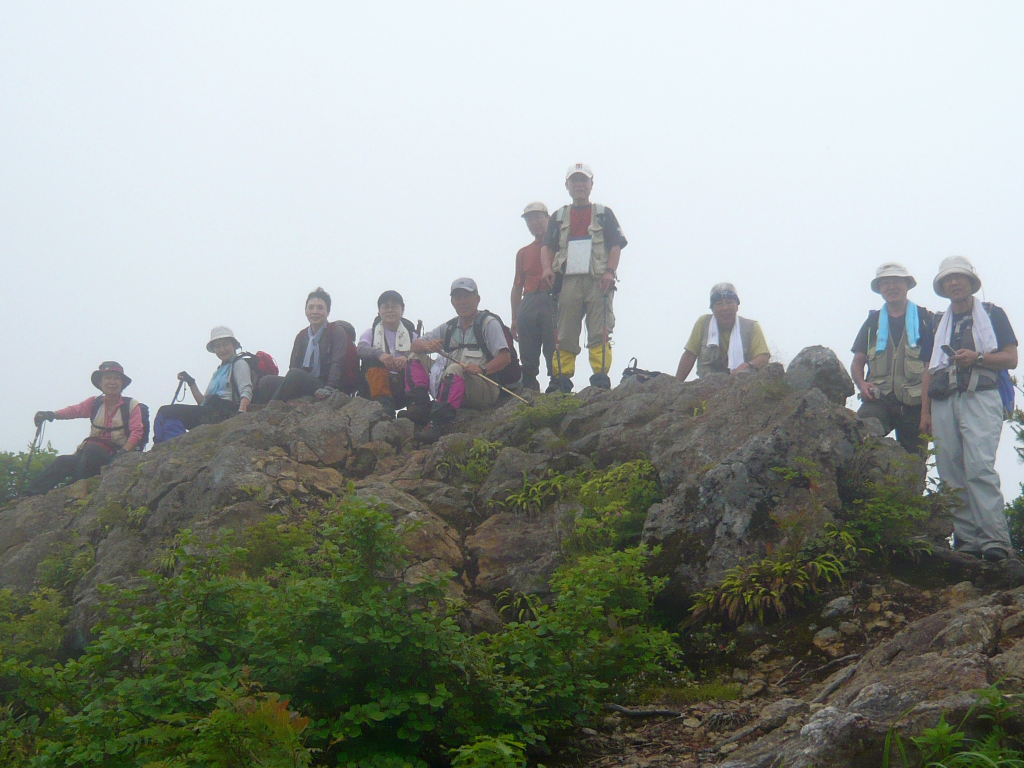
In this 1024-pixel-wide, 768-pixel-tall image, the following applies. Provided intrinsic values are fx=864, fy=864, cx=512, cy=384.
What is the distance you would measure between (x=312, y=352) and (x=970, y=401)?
29.4 ft

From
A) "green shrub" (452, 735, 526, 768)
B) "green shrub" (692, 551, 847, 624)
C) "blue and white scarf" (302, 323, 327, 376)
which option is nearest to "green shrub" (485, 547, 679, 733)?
"green shrub" (692, 551, 847, 624)

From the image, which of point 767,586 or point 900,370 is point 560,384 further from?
point 767,586

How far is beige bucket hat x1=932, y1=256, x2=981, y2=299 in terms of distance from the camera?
8.39 metres

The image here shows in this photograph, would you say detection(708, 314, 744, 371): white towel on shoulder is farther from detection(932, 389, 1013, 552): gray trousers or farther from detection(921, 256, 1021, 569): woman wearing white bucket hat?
detection(932, 389, 1013, 552): gray trousers

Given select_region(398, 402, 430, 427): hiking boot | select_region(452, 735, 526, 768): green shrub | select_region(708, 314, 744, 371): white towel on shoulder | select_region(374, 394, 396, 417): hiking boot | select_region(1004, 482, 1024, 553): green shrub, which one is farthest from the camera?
select_region(374, 394, 396, 417): hiking boot

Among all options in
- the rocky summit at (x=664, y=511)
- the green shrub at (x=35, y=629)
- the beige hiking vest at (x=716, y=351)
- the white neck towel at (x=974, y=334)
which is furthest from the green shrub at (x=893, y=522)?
the green shrub at (x=35, y=629)

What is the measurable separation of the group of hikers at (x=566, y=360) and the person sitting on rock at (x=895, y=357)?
0.01m

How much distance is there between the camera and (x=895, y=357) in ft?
30.8

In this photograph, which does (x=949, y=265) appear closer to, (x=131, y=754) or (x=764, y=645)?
→ (x=764, y=645)

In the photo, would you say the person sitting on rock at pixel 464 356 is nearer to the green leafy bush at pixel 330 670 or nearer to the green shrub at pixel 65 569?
the green shrub at pixel 65 569

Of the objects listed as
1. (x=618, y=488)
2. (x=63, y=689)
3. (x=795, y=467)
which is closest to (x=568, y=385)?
(x=618, y=488)

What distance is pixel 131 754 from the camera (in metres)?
4.26

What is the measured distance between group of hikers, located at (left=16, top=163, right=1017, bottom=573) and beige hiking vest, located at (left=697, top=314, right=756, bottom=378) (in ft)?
0.05

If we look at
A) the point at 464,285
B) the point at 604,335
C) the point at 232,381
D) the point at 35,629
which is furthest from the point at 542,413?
the point at 35,629
